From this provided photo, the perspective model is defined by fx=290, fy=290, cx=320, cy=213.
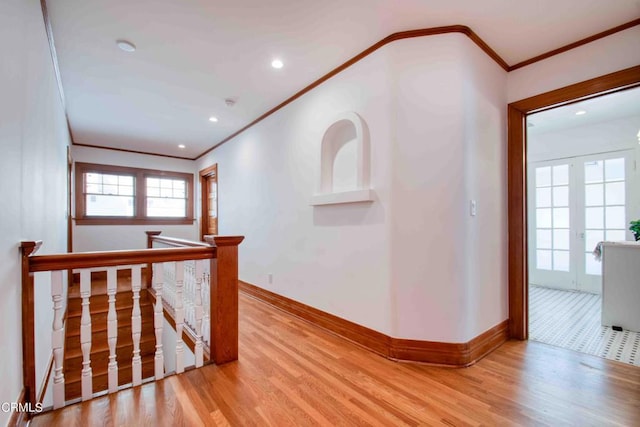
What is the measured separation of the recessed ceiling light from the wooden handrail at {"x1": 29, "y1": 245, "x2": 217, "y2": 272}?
1.80 metres

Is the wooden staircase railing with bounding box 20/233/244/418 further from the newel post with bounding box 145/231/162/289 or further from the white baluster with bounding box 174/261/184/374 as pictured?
the newel post with bounding box 145/231/162/289

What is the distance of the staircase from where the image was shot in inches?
125

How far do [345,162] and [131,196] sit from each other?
5172mm

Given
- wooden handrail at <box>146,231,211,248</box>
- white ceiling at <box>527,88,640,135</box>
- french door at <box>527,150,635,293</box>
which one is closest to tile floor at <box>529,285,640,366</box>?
french door at <box>527,150,635,293</box>

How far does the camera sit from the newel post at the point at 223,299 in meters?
2.09

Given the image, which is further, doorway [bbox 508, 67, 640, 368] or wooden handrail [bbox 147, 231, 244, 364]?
doorway [bbox 508, 67, 640, 368]

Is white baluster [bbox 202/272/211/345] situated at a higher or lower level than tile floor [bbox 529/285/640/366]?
higher

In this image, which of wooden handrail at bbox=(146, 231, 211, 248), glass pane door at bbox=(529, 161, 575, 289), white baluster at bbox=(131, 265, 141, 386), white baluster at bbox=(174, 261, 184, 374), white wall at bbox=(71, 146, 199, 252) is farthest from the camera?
white wall at bbox=(71, 146, 199, 252)

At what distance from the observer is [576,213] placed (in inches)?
176

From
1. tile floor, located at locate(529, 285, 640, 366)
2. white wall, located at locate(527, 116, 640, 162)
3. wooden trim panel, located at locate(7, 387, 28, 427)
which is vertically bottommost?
tile floor, located at locate(529, 285, 640, 366)

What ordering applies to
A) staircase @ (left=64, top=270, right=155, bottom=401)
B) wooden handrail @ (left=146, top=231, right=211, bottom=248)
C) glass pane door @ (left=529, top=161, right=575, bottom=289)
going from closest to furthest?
wooden handrail @ (left=146, top=231, right=211, bottom=248)
staircase @ (left=64, top=270, right=155, bottom=401)
glass pane door @ (left=529, top=161, right=575, bottom=289)

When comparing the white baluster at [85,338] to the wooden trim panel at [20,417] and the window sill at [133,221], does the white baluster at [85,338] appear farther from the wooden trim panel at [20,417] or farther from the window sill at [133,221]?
the window sill at [133,221]

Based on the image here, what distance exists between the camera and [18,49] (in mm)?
1479

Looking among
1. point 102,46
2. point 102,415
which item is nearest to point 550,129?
point 102,46
